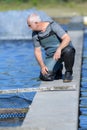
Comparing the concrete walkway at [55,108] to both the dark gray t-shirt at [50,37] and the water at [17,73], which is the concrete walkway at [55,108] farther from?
the dark gray t-shirt at [50,37]

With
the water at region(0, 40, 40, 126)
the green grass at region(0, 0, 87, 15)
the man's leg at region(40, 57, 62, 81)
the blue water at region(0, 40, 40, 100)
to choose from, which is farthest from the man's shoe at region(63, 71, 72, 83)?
the green grass at region(0, 0, 87, 15)

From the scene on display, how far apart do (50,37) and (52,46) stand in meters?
0.18

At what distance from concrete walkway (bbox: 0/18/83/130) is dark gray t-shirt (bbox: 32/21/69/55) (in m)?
0.57

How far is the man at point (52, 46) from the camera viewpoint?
302 inches

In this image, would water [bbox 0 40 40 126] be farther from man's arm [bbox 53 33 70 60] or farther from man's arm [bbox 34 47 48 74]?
man's arm [bbox 53 33 70 60]

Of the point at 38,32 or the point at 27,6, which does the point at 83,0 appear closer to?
the point at 27,6

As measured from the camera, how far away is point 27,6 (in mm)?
34938

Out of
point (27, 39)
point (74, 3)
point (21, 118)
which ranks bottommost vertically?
point (74, 3)

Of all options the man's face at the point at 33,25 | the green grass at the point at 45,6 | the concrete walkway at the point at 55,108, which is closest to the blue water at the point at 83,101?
the concrete walkway at the point at 55,108

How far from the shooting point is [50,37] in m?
7.88

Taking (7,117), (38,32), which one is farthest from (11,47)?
(7,117)

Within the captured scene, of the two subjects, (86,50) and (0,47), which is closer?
(86,50)

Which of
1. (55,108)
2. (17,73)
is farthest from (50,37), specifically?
(17,73)

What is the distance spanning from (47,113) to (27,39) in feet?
34.1
